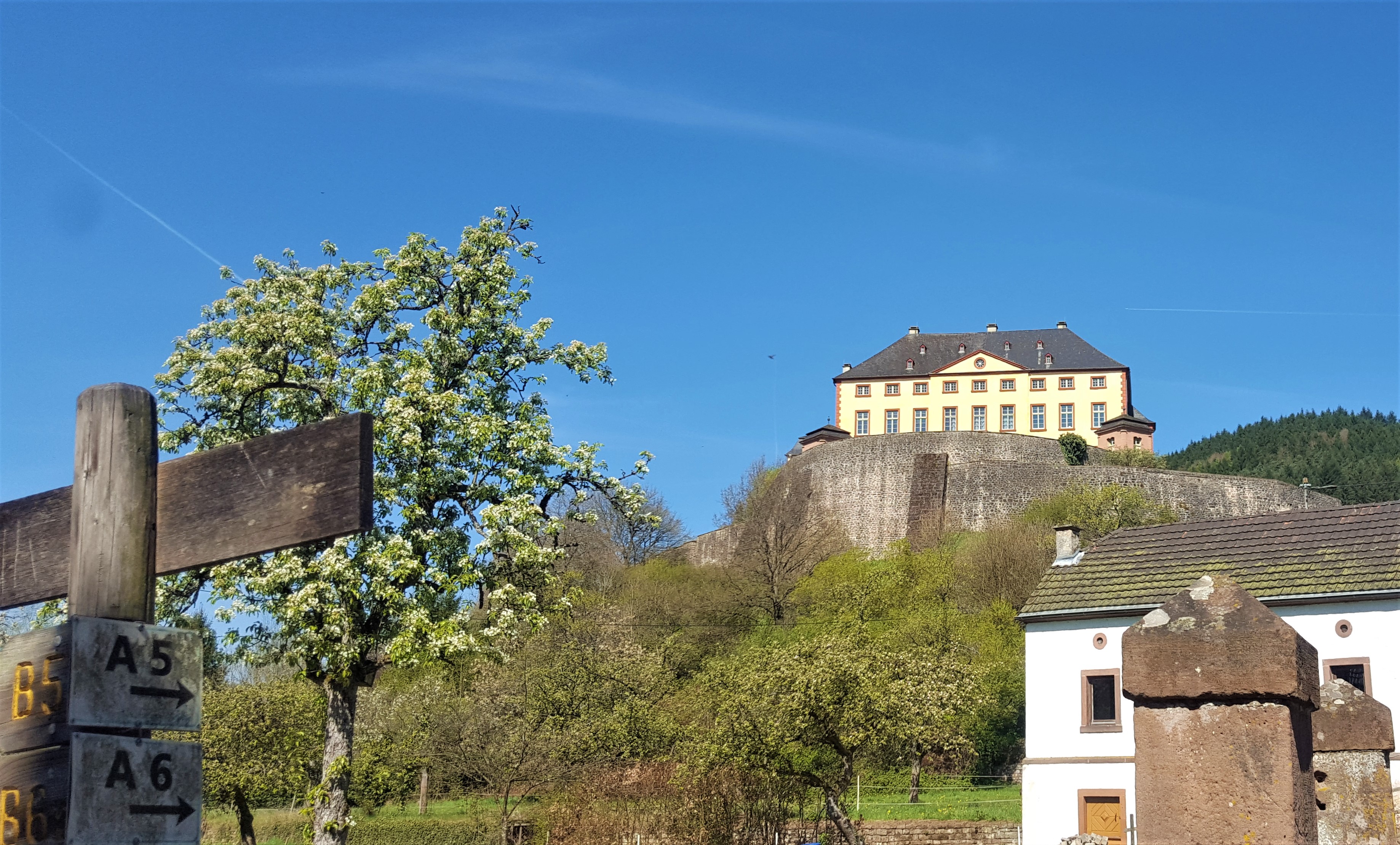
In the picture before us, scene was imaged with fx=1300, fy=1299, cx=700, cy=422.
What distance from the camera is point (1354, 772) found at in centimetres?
940

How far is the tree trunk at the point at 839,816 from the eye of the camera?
2939cm

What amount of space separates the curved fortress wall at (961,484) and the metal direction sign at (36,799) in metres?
78.4

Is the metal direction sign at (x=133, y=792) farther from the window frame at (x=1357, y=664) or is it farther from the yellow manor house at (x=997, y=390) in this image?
the yellow manor house at (x=997, y=390)

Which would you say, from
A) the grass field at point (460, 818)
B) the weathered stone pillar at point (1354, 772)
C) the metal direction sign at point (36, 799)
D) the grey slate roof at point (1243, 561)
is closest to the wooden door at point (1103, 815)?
the grass field at point (460, 818)

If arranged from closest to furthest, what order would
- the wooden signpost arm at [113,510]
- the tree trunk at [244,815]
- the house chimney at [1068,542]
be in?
the wooden signpost arm at [113,510]
the tree trunk at [244,815]
the house chimney at [1068,542]

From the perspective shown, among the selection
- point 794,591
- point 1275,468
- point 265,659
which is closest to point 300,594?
point 265,659

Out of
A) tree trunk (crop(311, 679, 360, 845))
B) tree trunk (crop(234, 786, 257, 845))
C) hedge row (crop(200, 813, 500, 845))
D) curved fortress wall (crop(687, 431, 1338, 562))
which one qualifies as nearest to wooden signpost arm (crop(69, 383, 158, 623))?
tree trunk (crop(311, 679, 360, 845))

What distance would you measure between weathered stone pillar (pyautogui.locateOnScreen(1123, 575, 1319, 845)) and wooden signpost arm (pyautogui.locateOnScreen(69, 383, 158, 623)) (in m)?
4.74

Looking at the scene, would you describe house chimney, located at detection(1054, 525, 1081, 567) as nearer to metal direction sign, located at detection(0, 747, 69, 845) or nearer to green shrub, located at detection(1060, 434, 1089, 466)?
metal direction sign, located at detection(0, 747, 69, 845)

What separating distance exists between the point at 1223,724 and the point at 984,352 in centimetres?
9762

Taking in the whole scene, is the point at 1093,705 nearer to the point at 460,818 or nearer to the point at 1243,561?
the point at 1243,561

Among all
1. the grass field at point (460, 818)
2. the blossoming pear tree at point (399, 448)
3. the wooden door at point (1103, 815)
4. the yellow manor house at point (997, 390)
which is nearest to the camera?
the blossoming pear tree at point (399, 448)

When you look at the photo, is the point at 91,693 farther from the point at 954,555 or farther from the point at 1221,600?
the point at 954,555

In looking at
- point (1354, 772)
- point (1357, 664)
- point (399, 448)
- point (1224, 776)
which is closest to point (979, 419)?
point (1357, 664)
